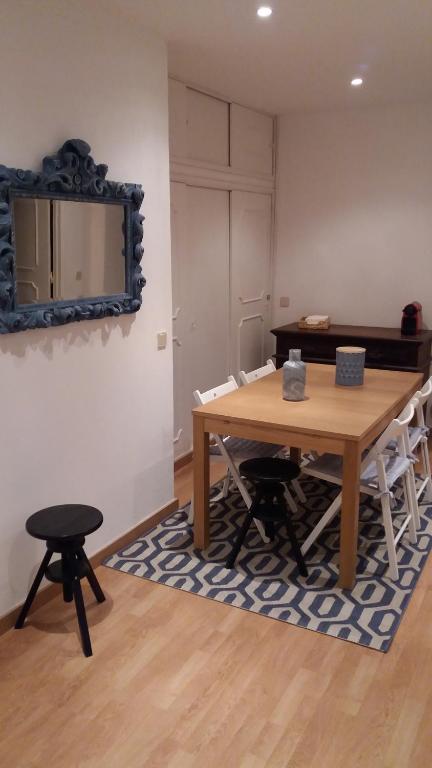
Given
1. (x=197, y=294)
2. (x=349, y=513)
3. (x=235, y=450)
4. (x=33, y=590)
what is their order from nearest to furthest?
(x=33, y=590) → (x=349, y=513) → (x=235, y=450) → (x=197, y=294)

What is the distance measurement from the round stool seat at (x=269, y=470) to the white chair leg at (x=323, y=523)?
225 millimetres

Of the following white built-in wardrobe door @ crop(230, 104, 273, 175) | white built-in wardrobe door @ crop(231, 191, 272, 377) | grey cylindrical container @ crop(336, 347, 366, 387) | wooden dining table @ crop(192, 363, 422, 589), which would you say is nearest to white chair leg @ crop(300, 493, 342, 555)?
wooden dining table @ crop(192, 363, 422, 589)

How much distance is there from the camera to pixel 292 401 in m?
3.35

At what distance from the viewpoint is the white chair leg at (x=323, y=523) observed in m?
3.03

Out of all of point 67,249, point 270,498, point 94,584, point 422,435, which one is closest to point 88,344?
point 67,249

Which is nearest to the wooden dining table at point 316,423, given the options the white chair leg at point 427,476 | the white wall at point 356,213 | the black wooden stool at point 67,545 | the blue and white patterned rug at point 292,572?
the blue and white patterned rug at point 292,572

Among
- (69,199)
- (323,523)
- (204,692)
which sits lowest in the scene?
(204,692)

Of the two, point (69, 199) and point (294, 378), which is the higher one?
point (69, 199)

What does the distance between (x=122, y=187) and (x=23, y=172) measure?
24.8 inches

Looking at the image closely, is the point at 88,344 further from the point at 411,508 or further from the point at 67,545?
the point at 411,508

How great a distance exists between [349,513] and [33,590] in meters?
1.38

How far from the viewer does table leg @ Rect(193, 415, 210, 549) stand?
321 cm

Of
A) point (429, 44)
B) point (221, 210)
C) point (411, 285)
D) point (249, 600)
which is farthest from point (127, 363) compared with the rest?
point (411, 285)

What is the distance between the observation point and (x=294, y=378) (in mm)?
3344
